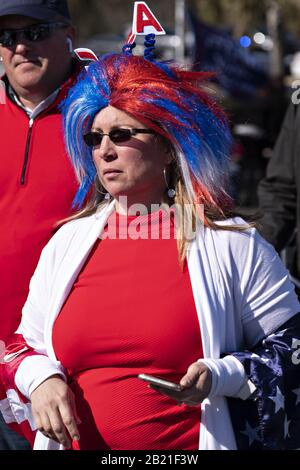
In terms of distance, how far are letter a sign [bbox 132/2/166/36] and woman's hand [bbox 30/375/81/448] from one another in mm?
1064

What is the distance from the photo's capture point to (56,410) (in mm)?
2414

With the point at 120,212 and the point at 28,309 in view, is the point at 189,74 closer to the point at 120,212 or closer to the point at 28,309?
the point at 120,212

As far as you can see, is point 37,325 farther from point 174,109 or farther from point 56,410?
point 174,109

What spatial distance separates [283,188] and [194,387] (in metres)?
2.14

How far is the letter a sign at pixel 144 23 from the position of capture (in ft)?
9.40

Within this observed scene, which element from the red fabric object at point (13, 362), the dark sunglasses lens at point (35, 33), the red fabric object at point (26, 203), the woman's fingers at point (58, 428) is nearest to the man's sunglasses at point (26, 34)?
the dark sunglasses lens at point (35, 33)

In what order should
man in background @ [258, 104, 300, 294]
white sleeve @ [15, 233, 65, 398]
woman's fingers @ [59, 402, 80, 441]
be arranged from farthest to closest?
man in background @ [258, 104, 300, 294] → white sleeve @ [15, 233, 65, 398] → woman's fingers @ [59, 402, 80, 441]

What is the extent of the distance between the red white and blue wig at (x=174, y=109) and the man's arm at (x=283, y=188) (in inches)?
60.9

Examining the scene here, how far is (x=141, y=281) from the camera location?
252 cm

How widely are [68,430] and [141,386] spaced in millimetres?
214

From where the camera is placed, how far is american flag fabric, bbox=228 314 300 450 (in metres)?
2.44
